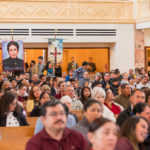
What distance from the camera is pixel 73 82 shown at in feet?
33.7

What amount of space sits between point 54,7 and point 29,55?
367 cm

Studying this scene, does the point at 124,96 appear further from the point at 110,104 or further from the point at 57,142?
the point at 57,142

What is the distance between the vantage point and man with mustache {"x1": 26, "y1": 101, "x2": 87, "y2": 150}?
3408 mm

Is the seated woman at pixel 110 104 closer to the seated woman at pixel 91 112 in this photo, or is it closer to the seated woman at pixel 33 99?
the seated woman at pixel 33 99

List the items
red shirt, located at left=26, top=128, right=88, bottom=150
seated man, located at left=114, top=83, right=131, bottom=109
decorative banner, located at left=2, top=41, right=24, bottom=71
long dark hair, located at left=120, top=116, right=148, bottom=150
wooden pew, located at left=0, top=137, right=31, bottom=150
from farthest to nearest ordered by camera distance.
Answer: decorative banner, located at left=2, top=41, right=24, bottom=71
seated man, located at left=114, top=83, right=131, bottom=109
wooden pew, located at left=0, top=137, right=31, bottom=150
long dark hair, located at left=120, top=116, right=148, bottom=150
red shirt, located at left=26, top=128, right=88, bottom=150

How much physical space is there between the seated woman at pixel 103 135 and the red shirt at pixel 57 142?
396 millimetres

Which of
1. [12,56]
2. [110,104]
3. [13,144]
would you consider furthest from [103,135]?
[12,56]

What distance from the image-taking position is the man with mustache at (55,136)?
3.41 metres

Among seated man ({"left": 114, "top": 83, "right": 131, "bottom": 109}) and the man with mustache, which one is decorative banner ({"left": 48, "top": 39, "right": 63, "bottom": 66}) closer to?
seated man ({"left": 114, "top": 83, "right": 131, "bottom": 109})

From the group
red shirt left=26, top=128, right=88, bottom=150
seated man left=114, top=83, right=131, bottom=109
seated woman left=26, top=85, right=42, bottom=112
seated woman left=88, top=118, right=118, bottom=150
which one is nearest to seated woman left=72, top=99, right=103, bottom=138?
red shirt left=26, top=128, right=88, bottom=150

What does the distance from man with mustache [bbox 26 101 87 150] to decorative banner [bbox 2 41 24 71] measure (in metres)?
9.83

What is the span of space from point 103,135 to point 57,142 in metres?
0.57

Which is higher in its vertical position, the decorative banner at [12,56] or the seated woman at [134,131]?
the decorative banner at [12,56]

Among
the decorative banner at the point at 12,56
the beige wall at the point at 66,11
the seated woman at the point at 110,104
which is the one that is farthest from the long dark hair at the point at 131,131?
the beige wall at the point at 66,11
